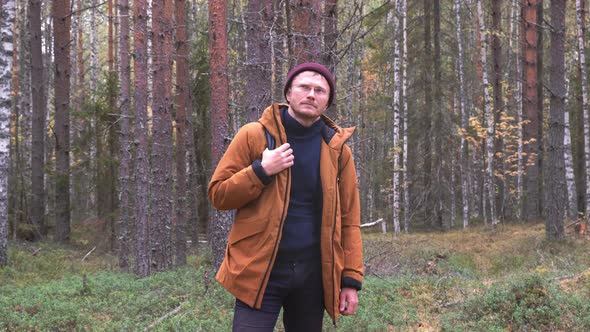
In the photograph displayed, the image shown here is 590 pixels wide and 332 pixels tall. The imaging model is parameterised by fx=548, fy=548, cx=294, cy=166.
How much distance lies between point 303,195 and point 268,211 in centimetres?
25

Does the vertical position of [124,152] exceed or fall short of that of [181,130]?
it falls short

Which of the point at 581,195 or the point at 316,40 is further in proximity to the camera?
the point at 581,195

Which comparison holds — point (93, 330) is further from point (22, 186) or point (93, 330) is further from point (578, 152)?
point (578, 152)

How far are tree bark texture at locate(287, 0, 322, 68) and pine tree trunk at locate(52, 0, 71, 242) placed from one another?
1212 cm

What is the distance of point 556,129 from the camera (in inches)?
503

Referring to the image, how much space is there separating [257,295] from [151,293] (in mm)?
6421

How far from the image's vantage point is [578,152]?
1005 inches

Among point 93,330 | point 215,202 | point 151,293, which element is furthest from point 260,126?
point 151,293

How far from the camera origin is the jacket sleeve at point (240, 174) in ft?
9.80

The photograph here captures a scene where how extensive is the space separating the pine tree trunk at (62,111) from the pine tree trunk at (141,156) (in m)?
5.98

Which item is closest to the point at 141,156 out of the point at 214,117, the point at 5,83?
the point at 5,83

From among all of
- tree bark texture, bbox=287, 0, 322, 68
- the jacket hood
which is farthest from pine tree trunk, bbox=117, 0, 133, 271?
the jacket hood

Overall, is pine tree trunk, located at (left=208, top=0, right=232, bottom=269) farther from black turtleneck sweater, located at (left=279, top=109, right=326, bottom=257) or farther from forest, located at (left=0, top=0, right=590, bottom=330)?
black turtleneck sweater, located at (left=279, top=109, right=326, bottom=257)

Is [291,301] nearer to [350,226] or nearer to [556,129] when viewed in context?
[350,226]
